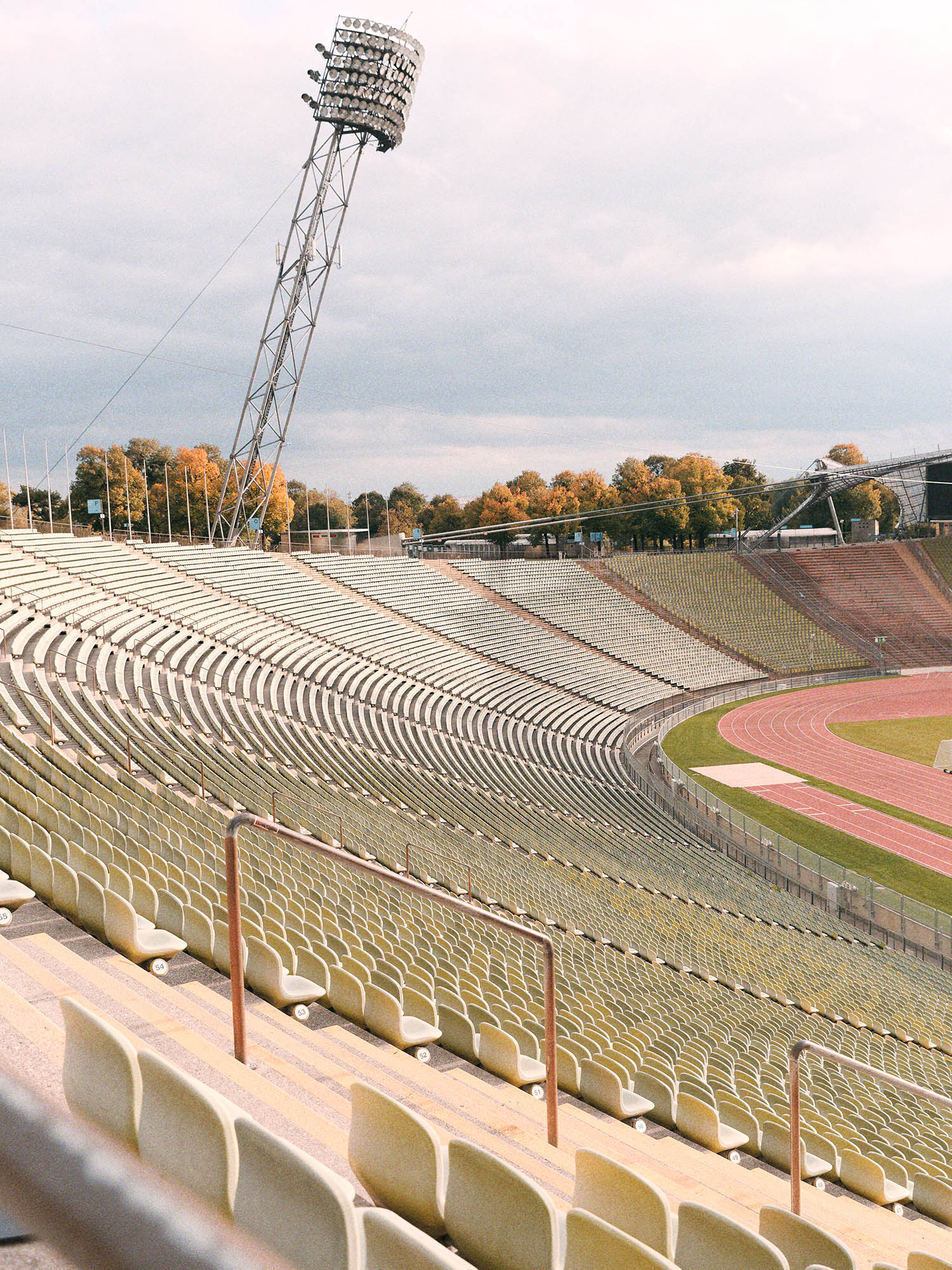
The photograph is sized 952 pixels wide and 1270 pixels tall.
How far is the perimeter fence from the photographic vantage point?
68.4 ft

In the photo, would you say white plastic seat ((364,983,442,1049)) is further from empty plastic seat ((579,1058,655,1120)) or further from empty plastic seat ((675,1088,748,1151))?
empty plastic seat ((675,1088,748,1151))

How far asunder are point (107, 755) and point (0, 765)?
205 inches

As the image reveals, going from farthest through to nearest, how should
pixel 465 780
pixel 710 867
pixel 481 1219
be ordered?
pixel 465 780
pixel 710 867
pixel 481 1219

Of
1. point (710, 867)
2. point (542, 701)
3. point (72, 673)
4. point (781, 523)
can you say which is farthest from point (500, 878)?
point (781, 523)

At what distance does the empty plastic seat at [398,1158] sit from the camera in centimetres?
348

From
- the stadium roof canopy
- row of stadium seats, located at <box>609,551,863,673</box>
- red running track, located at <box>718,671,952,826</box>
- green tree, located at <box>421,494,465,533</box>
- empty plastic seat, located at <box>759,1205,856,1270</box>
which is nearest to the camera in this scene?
empty plastic seat, located at <box>759,1205,856,1270</box>

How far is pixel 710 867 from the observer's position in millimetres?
24375

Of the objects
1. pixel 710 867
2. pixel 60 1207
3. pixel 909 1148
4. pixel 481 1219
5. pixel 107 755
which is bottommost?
pixel 710 867

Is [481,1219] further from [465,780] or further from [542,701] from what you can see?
[542,701]

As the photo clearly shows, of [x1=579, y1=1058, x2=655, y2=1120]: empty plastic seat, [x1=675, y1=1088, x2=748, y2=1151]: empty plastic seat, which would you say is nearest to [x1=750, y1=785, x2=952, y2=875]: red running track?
[x1=675, y1=1088, x2=748, y2=1151]: empty plastic seat

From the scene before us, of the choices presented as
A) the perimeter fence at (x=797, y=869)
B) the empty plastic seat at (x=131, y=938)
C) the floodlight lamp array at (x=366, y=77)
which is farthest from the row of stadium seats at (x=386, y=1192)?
the floodlight lamp array at (x=366, y=77)

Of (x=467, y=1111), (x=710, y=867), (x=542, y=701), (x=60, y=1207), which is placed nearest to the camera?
(x=60, y=1207)

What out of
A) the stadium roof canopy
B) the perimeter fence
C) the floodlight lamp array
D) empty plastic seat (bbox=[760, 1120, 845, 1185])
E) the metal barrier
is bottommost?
the perimeter fence

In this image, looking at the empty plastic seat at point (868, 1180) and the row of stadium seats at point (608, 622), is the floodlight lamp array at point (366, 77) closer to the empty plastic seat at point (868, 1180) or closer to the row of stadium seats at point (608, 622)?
the row of stadium seats at point (608, 622)
